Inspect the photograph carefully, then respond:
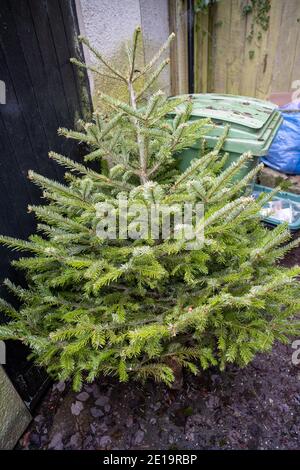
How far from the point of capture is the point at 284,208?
310cm

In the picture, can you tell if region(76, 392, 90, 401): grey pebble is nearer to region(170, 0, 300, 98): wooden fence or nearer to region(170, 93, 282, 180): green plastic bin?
region(170, 93, 282, 180): green plastic bin

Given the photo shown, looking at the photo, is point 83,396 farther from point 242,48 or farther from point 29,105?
point 242,48

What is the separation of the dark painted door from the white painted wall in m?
0.16

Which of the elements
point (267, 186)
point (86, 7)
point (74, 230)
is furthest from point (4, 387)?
point (267, 186)

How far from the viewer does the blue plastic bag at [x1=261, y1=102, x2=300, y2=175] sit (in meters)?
2.93

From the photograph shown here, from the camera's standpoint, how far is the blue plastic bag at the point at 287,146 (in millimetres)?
2928

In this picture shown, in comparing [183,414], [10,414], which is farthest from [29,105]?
[183,414]

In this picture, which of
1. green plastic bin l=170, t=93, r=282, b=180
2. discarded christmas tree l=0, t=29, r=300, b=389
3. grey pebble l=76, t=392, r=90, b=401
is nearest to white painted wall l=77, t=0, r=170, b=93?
discarded christmas tree l=0, t=29, r=300, b=389

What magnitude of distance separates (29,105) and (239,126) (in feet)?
4.48

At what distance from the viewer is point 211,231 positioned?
1.35 metres

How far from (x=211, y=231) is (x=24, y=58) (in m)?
1.37

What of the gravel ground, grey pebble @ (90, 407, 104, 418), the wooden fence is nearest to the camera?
the gravel ground

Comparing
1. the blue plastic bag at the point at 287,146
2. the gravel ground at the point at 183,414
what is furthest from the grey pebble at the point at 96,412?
the blue plastic bag at the point at 287,146
